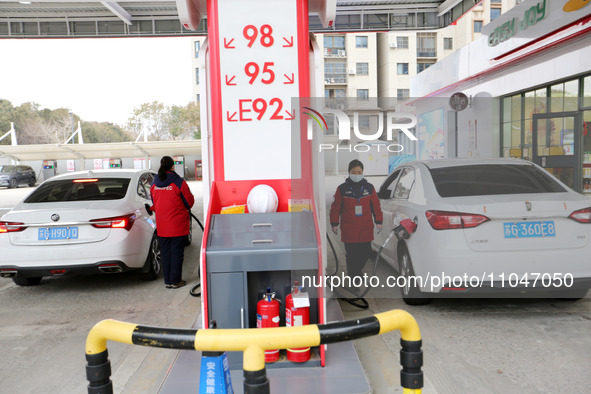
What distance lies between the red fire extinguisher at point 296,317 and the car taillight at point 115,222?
3067 millimetres

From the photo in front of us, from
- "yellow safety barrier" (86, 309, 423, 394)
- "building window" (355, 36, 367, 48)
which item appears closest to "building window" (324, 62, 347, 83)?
"building window" (355, 36, 367, 48)

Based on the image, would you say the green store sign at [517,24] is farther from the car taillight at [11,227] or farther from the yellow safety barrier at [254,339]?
the yellow safety barrier at [254,339]

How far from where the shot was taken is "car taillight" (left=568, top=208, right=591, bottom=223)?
14.7ft

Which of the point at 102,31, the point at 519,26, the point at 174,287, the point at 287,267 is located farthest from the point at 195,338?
the point at 102,31

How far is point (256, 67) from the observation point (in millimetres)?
4727

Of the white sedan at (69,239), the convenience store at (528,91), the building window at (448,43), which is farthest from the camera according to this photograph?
the building window at (448,43)

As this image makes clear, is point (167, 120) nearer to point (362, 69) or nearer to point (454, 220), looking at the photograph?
point (362, 69)

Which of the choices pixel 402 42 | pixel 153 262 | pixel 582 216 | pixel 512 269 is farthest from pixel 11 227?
Answer: pixel 402 42

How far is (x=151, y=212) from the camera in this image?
270 inches

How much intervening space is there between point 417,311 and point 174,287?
2989 mm

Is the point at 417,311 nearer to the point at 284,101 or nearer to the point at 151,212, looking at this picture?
the point at 284,101

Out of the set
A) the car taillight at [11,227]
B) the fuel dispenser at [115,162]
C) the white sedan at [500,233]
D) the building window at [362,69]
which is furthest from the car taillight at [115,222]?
the building window at [362,69]

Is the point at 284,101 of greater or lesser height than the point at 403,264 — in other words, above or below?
above

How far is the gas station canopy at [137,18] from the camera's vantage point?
11.3 meters
